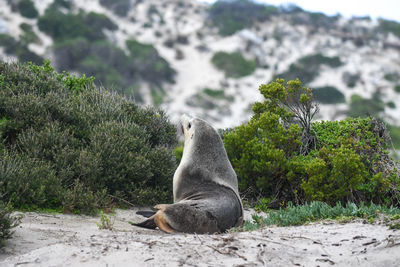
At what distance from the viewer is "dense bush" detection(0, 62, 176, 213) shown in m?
6.88

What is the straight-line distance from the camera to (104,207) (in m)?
7.35

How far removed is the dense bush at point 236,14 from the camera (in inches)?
3056

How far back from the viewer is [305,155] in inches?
390

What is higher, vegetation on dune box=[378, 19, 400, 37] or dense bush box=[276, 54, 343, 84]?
vegetation on dune box=[378, 19, 400, 37]

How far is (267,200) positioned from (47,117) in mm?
5002

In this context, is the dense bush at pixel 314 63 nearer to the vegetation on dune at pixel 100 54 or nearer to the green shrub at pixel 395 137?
the green shrub at pixel 395 137

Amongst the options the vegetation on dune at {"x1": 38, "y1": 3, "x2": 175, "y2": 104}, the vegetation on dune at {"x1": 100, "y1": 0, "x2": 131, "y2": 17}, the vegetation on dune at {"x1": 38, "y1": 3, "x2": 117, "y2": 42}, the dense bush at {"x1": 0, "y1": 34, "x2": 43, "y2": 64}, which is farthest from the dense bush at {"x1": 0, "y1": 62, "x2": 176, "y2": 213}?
the vegetation on dune at {"x1": 100, "y1": 0, "x2": 131, "y2": 17}

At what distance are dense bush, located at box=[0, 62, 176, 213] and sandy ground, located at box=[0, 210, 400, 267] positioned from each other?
5.49 feet

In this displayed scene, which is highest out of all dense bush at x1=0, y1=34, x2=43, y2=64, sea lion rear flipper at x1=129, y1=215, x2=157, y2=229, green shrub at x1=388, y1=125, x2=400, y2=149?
dense bush at x1=0, y1=34, x2=43, y2=64

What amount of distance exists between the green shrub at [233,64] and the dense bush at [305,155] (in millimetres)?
59068

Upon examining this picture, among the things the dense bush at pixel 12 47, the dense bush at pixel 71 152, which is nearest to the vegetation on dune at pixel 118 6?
the dense bush at pixel 12 47

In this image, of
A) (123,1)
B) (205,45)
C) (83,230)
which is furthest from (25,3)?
(83,230)

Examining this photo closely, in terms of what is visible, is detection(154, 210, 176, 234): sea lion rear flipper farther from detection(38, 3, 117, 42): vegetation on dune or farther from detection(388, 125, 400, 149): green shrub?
detection(38, 3, 117, 42): vegetation on dune

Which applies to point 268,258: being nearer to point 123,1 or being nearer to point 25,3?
point 25,3
